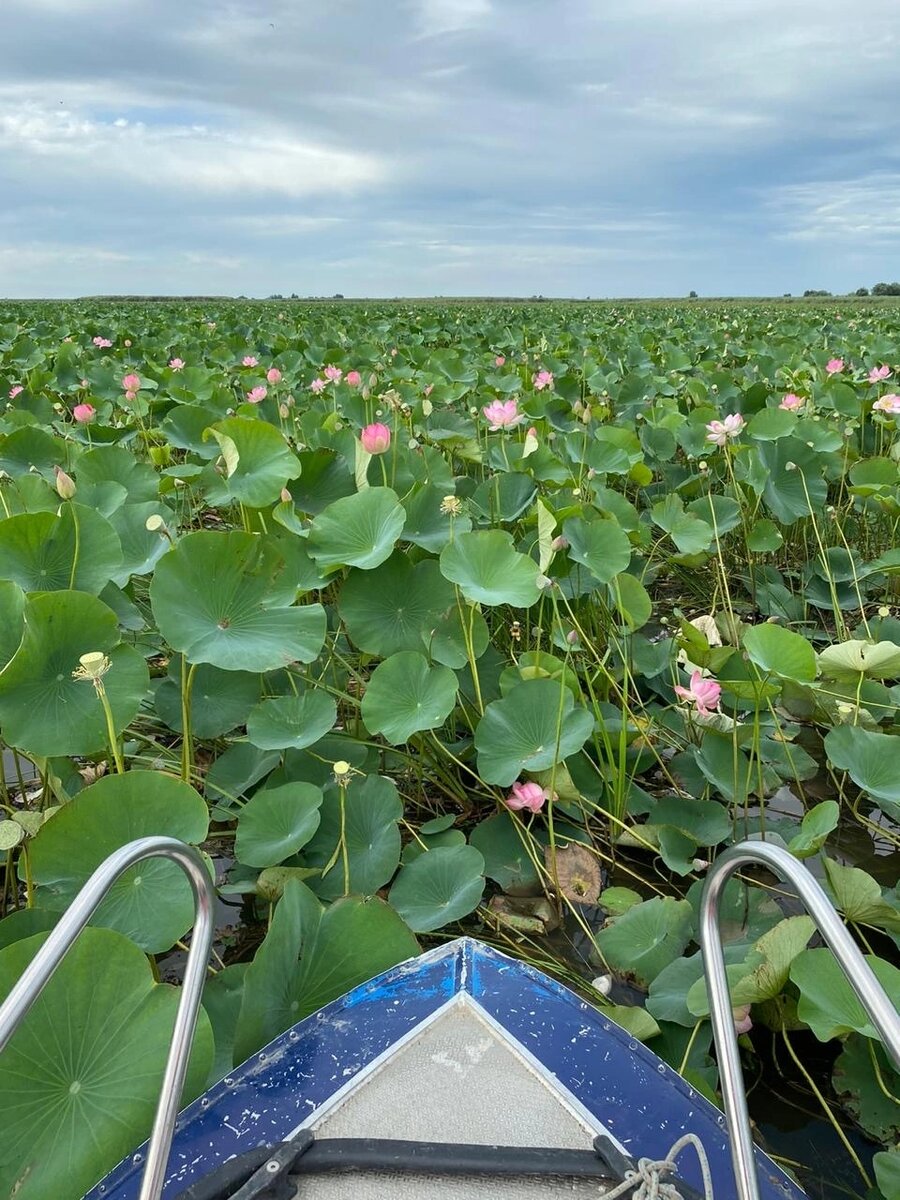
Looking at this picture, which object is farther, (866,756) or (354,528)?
(354,528)

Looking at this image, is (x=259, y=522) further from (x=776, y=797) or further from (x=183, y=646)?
(x=776, y=797)

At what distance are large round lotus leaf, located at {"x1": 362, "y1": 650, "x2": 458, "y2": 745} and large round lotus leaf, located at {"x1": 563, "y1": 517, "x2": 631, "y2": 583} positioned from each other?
417mm

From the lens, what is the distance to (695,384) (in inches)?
141

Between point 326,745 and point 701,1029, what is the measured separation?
811mm

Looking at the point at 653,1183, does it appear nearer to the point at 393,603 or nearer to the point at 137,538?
the point at 393,603

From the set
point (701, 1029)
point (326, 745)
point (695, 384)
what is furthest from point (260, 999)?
point (695, 384)

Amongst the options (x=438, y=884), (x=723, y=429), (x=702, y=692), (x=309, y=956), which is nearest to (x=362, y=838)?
(x=438, y=884)

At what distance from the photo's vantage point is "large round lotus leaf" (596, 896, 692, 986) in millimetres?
1176

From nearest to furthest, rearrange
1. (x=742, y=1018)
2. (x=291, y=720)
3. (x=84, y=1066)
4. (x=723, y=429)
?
1. (x=84, y=1066)
2. (x=742, y=1018)
3. (x=291, y=720)
4. (x=723, y=429)

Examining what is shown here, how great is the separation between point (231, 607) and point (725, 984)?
100 cm

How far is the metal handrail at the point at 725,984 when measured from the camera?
1.85ft

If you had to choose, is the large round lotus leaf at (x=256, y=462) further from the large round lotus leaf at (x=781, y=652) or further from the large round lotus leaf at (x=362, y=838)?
the large round lotus leaf at (x=781, y=652)

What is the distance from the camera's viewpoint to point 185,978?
682mm

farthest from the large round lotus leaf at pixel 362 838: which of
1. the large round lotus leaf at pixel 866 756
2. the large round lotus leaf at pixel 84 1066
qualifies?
the large round lotus leaf at pixel 866 756
